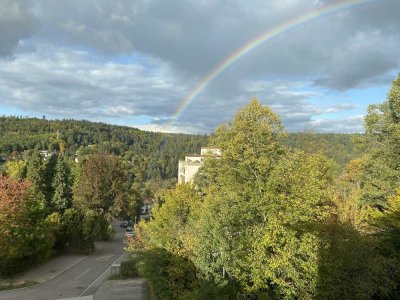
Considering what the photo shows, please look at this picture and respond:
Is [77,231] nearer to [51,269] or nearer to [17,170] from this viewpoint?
[51,269]

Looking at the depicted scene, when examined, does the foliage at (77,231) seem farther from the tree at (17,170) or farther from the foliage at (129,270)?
the tree at (17,170)

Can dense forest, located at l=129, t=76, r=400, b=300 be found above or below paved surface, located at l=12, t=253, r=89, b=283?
above

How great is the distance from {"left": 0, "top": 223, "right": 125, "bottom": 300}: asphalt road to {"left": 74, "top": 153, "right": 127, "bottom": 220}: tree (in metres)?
7.88

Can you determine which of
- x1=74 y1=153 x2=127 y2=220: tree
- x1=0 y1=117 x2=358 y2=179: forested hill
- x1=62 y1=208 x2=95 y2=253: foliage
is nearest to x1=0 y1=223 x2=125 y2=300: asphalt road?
x1=62 y1=208 x2=95 y2=253: foliage

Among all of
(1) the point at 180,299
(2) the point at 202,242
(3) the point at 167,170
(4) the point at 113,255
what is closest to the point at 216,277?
(2) the point at 202,242

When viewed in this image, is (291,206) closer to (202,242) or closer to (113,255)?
(202,242)

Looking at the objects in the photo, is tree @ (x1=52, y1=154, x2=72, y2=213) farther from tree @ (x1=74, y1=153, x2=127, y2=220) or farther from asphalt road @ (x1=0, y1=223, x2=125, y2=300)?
asphalt road @ (x1=0, y1=223, x2=125, y2=300)

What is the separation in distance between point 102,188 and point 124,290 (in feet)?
76.5

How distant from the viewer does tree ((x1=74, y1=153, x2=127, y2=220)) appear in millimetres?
41438

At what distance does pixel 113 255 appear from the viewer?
35156 millimetres

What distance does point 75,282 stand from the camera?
25.5 meters

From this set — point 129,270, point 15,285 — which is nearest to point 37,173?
point 15,285

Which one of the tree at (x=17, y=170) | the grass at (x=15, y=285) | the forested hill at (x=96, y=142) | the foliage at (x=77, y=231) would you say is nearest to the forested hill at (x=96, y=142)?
the forested hill at (x=96, y=142)

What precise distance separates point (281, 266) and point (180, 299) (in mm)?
4720
